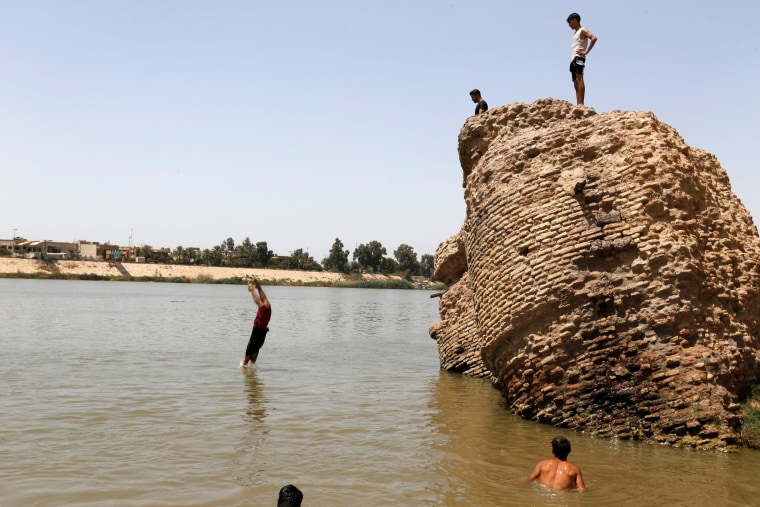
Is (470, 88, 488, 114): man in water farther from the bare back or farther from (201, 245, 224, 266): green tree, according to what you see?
(201, 245, 224, 266): green tree

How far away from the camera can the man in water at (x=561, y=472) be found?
6.16 metres

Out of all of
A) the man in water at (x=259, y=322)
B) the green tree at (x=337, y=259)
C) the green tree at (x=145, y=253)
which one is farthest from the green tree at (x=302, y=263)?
the man in water at (x=259, y=322)

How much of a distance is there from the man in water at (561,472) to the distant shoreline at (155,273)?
83.3 metres

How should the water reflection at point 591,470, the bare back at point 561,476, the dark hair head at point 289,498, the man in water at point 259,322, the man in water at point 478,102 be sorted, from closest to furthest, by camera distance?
the dark hair head at point 289,498 → the water reflection at point 591,470 → the bare back at point 561,476 → the man in water at point 478,102 → the man in water at point 259,322

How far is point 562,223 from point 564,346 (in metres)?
1.53

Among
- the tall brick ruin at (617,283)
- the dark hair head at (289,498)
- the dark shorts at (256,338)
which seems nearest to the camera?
the dark hair head at (289,498)

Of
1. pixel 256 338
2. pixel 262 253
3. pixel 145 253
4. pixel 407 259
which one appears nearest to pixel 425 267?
pixel 407 259

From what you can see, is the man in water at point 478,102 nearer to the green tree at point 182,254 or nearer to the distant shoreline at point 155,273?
the distant shoreline at point 155,273

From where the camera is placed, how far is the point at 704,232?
8531 mm

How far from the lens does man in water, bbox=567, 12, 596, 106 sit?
10.4 m

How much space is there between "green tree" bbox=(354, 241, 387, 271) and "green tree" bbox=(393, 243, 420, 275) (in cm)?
387

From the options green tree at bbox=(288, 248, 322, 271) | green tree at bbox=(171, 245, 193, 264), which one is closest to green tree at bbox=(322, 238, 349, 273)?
green tree at bbox=(288, 248, 322, 271)

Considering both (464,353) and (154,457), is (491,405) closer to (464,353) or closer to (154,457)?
(464,353)

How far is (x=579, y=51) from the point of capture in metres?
10.5
